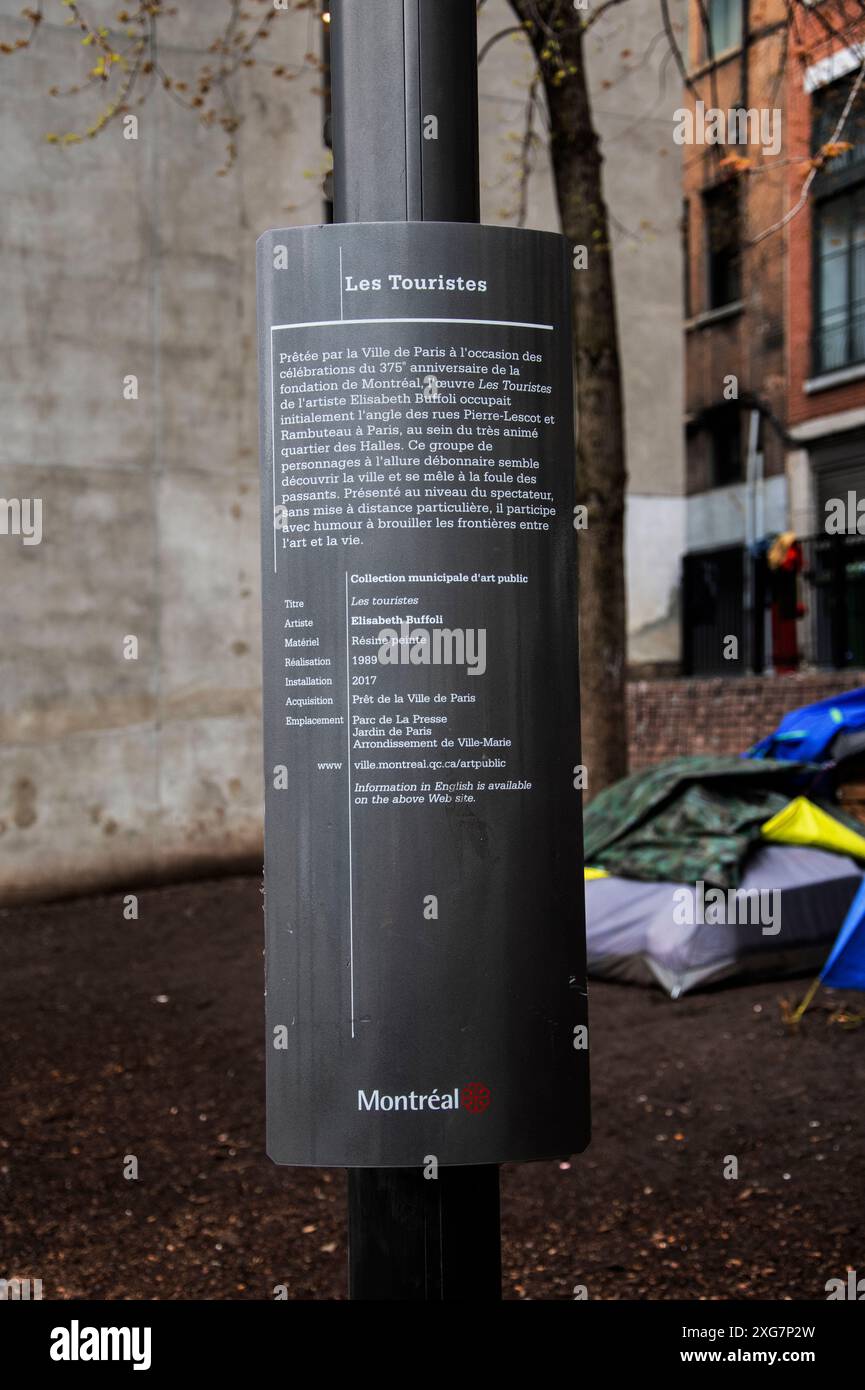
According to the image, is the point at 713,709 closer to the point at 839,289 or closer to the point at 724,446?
the point at 839,289

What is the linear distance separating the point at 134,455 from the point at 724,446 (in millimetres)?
19438

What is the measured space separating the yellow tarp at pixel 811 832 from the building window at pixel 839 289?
16546 millimetres

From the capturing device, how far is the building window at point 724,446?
28.2 meters

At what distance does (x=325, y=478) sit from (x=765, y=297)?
25862 mm

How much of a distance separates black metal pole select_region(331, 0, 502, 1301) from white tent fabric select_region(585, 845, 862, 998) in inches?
197

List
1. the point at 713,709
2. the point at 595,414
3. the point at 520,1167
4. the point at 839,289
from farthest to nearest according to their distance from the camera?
the point at 839,289
the point at 713,709
the point at 595,414
the point at 520,1167

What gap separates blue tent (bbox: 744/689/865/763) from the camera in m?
8.84

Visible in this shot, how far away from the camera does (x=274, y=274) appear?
8.89 feet

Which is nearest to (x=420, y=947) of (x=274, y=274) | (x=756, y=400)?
(x=274, y=274)

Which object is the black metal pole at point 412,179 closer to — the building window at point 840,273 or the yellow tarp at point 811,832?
the yellow tarp at point 811,832

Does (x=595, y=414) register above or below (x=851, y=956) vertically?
above

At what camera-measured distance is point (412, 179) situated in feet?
8.71

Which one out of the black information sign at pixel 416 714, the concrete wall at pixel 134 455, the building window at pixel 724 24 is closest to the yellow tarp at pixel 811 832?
the concrete wall at pixel 134 455

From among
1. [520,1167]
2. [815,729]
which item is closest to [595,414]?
[815,729]
